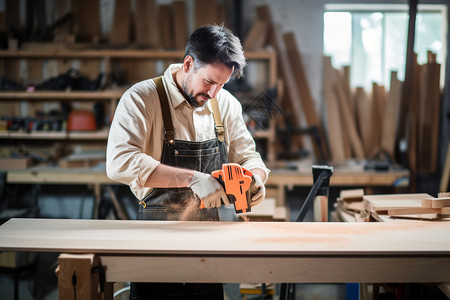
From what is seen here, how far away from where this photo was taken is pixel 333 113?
16.5ft

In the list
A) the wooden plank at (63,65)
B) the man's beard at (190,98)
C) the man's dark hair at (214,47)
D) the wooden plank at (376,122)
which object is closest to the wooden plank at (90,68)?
the wooden plank at (63,65)

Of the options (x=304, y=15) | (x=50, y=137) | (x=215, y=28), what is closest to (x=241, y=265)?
(x=215, y=28)

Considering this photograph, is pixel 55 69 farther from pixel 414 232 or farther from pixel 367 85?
pixel 414 232

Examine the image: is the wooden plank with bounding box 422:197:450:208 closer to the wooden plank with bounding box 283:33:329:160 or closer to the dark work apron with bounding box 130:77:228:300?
the dark work apron with bounding box 130:77:228:300

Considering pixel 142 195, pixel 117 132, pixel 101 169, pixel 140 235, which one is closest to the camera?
pixel 140 235

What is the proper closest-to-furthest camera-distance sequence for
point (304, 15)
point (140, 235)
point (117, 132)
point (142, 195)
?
point (140, 235) < point (117, 132) < point (142, 195) < point (304, 15)

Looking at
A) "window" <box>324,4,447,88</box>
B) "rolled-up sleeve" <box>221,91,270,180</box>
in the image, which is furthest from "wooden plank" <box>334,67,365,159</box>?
"rolled-up sleeve" <box>221,91,270,180</box>

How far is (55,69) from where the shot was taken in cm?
517

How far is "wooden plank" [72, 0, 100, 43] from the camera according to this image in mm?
5094

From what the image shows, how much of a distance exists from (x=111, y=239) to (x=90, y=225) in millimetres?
264

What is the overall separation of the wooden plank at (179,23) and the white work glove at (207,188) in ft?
11.0

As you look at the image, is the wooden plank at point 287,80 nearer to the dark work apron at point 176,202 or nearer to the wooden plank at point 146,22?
the wooden plank at point 146,22

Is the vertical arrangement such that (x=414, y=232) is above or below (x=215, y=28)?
below

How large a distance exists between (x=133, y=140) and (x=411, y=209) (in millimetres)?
1436
